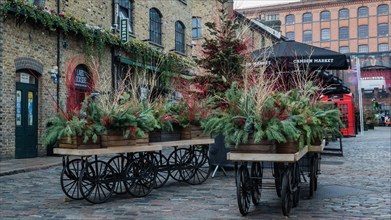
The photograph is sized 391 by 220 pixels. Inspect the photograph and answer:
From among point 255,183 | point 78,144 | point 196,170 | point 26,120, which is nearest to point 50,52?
point 26,120

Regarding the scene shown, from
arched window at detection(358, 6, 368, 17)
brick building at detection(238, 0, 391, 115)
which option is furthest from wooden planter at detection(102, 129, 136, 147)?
arched window at detection(358, 6, 368, 17)

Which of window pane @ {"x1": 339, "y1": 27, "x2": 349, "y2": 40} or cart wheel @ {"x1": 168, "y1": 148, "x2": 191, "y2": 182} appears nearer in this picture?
cart wheel @ {"x1": 168, "y1": 148, "x2": 191, "y2": 182}

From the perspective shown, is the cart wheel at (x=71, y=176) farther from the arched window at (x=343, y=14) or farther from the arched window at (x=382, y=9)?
the arched window at (x=382, y=9)

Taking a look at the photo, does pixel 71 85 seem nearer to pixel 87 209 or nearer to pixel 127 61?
pixel 87 209

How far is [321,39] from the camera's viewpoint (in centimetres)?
7012

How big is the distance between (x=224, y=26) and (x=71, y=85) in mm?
4068

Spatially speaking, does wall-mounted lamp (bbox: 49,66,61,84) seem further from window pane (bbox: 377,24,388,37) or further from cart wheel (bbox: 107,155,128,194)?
window pane (bbox: 377,24,388,37)

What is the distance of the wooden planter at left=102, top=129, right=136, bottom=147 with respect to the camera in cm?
647

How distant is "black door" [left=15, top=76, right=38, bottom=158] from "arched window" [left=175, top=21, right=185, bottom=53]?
1087cm

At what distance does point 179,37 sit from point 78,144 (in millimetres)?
18067

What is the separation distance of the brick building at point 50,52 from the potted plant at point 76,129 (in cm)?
279

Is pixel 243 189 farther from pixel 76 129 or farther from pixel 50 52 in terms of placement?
pixel 50 52

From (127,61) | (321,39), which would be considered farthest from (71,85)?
(321,39)

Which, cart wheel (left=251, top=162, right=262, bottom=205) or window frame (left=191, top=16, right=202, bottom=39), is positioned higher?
window frame (left=191, top=16, right=202, bottom=39)
